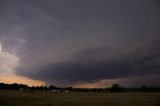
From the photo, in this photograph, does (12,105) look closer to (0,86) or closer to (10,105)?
(10,105)

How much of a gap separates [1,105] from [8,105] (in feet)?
4.04

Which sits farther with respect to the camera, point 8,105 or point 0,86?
point 0,86

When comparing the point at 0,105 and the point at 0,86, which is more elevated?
the point at 0,86

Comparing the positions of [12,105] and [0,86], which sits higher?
[0,86]

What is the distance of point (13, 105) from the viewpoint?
42688 mm

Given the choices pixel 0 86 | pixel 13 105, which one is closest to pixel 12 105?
pixel 13 105

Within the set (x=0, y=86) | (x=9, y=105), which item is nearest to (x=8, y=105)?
(x=9, y=105)

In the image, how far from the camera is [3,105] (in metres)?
42.2

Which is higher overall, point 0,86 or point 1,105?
point 0,86

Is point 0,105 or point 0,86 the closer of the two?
point 0,105

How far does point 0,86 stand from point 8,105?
6536 inches

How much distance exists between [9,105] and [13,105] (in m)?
0.73

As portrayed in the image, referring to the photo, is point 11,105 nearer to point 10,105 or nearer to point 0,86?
point 10,105

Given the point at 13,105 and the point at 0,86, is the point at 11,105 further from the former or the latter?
the point at 0,86
